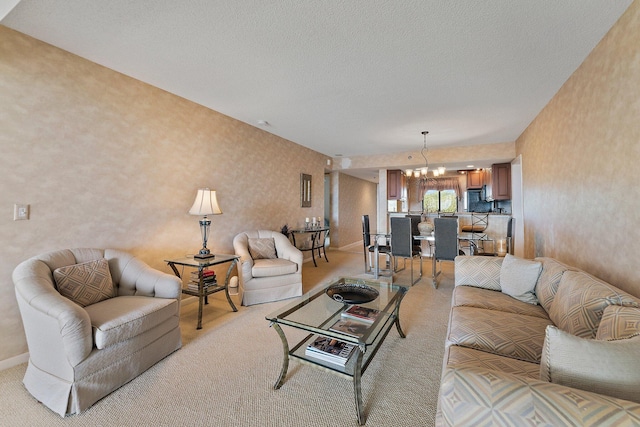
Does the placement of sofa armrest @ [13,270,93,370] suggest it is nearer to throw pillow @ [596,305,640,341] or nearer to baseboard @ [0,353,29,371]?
baseboard @ [0,353,29,371]

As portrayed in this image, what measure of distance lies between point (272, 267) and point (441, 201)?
292 inches

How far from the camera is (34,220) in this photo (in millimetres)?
2145

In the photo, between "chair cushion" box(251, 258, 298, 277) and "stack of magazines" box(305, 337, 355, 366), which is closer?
"stack of magazines" box(305, 337, 355, 366)

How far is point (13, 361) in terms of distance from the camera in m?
2.04

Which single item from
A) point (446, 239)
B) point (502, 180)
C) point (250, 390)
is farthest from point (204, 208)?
point (502, 180)

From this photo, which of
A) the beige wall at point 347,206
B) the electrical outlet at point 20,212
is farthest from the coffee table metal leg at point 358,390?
the beige wall at point 347,206

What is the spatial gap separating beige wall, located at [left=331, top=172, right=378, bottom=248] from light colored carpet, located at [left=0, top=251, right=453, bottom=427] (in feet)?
16.2

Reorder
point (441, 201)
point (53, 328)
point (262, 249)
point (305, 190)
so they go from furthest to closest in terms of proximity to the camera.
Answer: point (441, 201)
point (305, 190)
point (262, 249)
point (53, 328)

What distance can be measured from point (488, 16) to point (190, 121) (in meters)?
3.13

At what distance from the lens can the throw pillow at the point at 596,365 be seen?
786mm

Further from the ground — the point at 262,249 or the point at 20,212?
the point at 20,212

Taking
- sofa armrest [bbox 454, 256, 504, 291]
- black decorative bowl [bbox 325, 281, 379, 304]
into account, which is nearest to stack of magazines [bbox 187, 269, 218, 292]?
black decorative bowl [bbox 325, 281, 379, 304]

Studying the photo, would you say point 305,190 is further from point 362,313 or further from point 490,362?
point 490,362

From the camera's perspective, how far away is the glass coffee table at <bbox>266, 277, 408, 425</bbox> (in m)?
1.61
